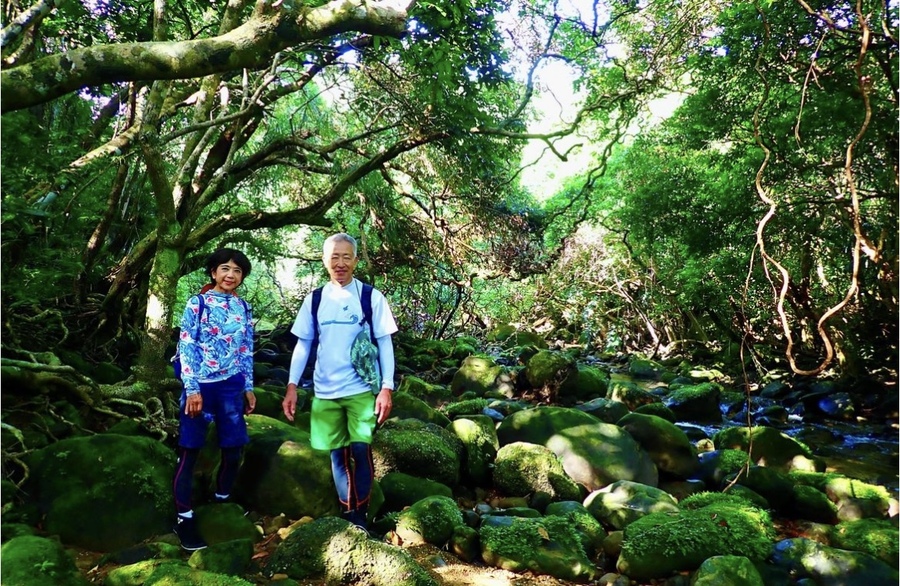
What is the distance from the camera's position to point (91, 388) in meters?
4.56

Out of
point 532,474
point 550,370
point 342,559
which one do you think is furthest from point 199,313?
point 550,370

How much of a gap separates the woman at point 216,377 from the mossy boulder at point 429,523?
3.77 feet

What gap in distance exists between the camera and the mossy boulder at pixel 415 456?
459cm

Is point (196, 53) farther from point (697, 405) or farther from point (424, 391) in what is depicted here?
point (697, 405)

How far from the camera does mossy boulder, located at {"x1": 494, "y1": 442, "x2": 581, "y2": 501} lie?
4785mm

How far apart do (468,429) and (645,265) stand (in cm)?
902

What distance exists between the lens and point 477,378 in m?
10.1

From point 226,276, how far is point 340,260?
0.75 meters

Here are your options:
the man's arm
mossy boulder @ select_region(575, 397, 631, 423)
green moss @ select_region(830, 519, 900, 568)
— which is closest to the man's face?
the man's arm

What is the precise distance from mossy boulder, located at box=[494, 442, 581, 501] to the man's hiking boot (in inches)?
101

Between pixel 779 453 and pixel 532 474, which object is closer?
pixel 532 474

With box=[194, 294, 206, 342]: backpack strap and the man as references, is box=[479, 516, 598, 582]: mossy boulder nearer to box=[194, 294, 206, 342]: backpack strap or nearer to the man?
the man

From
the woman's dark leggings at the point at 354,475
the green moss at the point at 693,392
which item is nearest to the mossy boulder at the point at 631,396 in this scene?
the green moss at the point at 693,392

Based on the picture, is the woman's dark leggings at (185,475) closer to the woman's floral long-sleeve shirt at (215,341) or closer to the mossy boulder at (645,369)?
the woman's floral long-sleeve shirt at (215,341)
